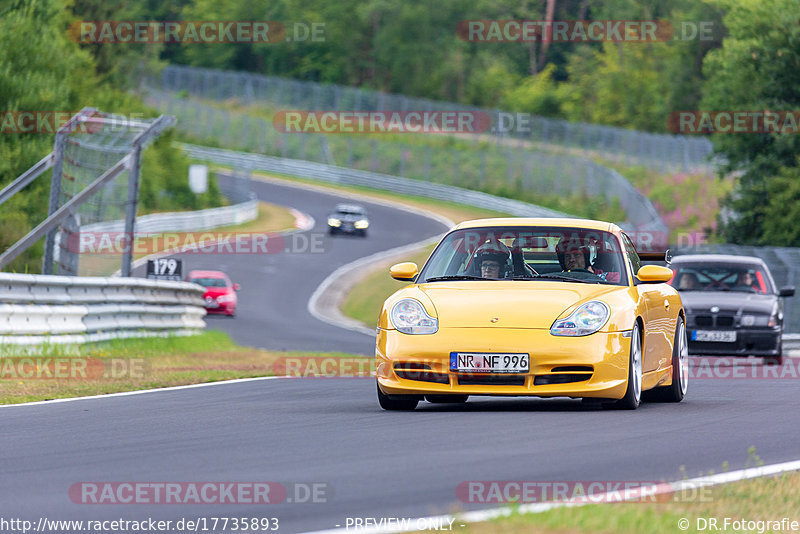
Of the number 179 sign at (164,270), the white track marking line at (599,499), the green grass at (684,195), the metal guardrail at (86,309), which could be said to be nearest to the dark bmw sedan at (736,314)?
the metal guardrail at (86,309)

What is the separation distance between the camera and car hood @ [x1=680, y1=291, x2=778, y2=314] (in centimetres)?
2055

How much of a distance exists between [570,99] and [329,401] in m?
94.8

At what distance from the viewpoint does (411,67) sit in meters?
113

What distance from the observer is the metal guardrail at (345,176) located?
76812 mm

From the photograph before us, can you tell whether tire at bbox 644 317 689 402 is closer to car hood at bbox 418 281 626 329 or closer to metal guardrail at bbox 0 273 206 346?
car hood at bbox 418 281 626 329

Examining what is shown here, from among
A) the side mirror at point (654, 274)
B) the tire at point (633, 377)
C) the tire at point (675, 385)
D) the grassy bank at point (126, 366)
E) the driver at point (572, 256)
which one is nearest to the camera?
the tire at point (633, 377)

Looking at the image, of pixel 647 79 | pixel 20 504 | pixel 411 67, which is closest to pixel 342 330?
pixel 20 504

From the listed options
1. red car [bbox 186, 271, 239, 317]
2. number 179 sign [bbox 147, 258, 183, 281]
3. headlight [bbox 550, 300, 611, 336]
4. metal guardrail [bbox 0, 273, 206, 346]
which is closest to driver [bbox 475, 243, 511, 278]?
headlight [bbox 550, 300, 611, 336]

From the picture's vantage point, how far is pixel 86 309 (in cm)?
1814

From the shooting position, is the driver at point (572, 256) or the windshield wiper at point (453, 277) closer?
the windshield wiper at point (453, 277)

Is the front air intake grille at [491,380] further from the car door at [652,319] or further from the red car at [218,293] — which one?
the red car at [218,293]

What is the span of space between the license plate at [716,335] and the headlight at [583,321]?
10348 millimetres

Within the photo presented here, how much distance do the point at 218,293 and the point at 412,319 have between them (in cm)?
2792

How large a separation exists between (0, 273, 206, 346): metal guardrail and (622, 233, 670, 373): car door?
23.9 ft
